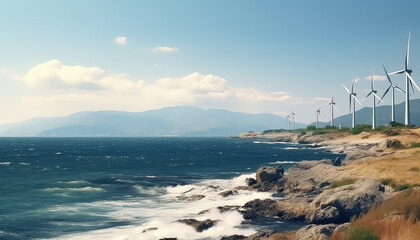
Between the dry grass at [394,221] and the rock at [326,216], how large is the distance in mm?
8593

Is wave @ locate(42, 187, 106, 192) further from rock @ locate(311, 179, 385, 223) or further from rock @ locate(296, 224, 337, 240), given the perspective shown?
rock @ locate(296, 224, 337, 240)

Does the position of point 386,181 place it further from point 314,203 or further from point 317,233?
point 317,233

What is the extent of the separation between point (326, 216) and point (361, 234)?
53.9 feet

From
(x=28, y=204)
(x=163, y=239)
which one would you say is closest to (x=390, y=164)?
(x=163, y=239)

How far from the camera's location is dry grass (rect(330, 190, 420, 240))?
37.1ft

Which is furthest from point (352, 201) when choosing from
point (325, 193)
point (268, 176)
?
point (268, 176)

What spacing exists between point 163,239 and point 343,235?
16.3 metres

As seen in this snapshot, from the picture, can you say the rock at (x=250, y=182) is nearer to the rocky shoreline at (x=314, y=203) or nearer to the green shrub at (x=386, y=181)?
the rocky shoreline at (x=314, y=203)

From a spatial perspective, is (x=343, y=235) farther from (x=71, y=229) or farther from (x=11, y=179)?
(x=11, y=179)

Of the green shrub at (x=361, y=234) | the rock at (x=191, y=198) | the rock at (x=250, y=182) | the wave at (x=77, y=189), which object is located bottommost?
the wave at (x=77, y=189)

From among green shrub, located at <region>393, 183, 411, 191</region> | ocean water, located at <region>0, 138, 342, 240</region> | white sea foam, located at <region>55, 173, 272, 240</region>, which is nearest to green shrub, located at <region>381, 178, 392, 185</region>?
green shrub, located at <region>393, 183, 411, 191</region>

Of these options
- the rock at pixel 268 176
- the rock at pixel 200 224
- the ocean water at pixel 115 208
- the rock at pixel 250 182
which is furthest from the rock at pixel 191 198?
the rock at pixel 200 224

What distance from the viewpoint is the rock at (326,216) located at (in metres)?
27.1

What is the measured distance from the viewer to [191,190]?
51031mm
